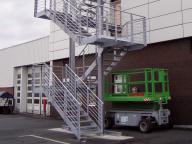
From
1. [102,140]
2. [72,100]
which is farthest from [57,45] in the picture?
[102,140]

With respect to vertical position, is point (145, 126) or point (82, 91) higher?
point (82, 91)

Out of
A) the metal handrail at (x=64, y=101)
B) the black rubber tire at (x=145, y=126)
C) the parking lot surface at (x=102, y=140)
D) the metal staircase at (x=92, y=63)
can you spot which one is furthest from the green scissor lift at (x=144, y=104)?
the metal handrail at (x=64, y=101)

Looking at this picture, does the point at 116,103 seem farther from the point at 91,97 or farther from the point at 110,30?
the point at 110,30

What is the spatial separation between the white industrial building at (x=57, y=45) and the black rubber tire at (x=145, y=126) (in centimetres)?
211

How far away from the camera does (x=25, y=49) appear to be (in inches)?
1188

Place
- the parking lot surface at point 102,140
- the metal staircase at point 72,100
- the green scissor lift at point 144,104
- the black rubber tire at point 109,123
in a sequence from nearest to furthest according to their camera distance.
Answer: the parking lot surface at point 102,140 → the metal staircase at point 72,100 → the green scissor lift at point 144,104 → the black rubber tire at point 109,123

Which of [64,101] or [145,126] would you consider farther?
[145,126]

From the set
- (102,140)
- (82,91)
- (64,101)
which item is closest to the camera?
(102,140)

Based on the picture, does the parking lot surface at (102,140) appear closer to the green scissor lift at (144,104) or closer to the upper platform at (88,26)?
the green scissor lift at (144,104)

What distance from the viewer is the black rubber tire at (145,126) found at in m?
14.8

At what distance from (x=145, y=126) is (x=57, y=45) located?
36.7 feet

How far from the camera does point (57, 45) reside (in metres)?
24.3

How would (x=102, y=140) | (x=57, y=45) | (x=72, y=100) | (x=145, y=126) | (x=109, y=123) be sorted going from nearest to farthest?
(x=102, y=140)
(x=72, y=100)
(x=145, y=126)
(x=109, y=123)
(x=57, y=45)

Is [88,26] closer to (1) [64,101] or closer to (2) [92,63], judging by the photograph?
(2) [92,63]
